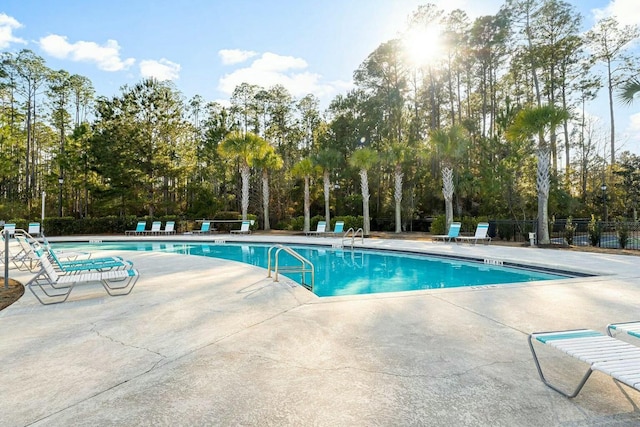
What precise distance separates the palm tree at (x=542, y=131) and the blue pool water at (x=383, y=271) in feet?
15.8

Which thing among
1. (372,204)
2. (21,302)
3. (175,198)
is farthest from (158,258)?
(175,198)

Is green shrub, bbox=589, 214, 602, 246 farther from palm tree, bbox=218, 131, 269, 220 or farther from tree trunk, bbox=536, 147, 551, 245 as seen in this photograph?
palm tree, bbox=218, 131, 269, 220

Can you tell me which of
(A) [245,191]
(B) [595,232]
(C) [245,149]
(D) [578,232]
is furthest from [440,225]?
(C) [245,149]

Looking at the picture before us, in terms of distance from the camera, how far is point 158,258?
9.60m

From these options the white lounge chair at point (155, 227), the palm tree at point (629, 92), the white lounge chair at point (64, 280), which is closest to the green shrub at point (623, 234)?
the palm tree at point (629, 92)

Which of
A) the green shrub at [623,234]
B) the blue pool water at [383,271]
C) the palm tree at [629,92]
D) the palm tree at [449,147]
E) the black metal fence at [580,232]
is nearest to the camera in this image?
the blue pool water at [383,271]

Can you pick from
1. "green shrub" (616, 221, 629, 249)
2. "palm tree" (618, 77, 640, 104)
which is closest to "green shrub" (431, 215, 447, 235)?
"green shrub" (616, 221, 629, 249)

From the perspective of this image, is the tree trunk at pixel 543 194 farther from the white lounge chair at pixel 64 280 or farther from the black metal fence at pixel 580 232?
the white lounge chair at pixel 64 280

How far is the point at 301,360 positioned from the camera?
2969mm

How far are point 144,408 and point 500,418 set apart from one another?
7.19ft

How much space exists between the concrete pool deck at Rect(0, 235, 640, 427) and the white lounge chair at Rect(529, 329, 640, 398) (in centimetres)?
32

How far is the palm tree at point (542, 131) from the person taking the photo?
12.3 meters

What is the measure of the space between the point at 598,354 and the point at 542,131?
497 inches

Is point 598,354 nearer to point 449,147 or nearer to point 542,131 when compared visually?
point 542,131
